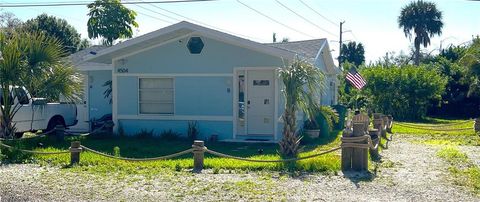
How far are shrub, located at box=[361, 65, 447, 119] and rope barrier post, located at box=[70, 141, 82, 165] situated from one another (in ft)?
73.1

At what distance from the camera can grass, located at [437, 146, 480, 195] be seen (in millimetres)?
8972

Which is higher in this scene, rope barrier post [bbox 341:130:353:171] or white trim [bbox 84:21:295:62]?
white trim [bbox 84:21:295:62]

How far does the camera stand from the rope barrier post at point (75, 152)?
11.0 m

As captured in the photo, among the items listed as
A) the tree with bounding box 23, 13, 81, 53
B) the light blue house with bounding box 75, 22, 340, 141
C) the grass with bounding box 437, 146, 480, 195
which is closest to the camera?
the grass with bounding box 437, 146, 480, 195

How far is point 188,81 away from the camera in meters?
16.6

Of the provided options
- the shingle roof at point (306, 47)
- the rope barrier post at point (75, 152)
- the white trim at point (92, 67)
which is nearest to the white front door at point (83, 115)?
the white trim at point (92, 67)

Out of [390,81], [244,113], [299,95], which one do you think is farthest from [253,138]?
[390,81]

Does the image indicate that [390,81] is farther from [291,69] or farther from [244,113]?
[291,69]

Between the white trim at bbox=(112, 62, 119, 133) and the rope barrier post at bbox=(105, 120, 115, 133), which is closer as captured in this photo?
the rope barrier post at bbox=(105, 120, 115, 133)

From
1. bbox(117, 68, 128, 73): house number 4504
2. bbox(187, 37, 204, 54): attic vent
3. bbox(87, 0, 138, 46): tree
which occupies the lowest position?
bbox(117, 68, 128, 73): house number 4504

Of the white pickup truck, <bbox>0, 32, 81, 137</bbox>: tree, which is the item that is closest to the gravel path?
<bbox>0, 32, 81, 137</bbox>: tree

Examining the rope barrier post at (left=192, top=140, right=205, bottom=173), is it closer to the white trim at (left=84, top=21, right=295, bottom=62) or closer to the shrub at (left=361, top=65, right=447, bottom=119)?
the white trim at (left=84, top=21, right=295, bottom=62)

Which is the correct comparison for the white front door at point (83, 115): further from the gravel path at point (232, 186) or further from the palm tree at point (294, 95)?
the palm tree at point (294, 95)

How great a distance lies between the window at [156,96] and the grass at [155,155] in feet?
3.74
